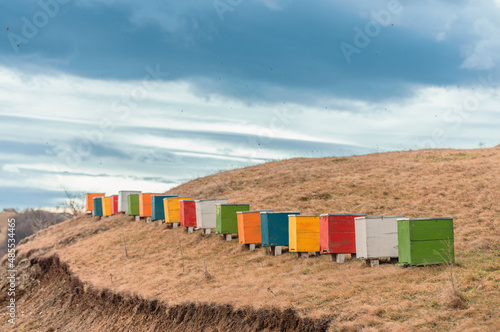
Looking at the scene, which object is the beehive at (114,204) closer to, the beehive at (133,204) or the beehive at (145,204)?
the beehive at (133,204)

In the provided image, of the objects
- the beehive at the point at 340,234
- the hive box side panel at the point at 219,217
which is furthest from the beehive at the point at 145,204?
the beehive at the point at 340,234

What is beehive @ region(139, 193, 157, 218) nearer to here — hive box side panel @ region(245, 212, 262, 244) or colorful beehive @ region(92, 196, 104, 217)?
colorful beehive @ region(92, 196, 104, 217)

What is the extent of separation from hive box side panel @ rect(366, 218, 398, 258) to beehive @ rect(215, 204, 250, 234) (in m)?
9.62

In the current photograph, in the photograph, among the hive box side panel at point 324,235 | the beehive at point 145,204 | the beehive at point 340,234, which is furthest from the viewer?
the beehive at point 145,204

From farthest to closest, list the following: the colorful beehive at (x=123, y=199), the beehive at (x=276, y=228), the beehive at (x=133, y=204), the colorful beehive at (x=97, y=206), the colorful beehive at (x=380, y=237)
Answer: the colorful beehive at (x=97, y=206) → the colorful beehive at (x=123, y=199) → the beehive at (x=133, y=204) → the beehive at (x=276, y=228) → the colorful beehive at (x=380, y=237)

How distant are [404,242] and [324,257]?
15.4 ft

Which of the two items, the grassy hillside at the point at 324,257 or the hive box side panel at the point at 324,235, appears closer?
the grassy hillside at the point at 324,257

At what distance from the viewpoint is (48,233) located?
45.3 meters

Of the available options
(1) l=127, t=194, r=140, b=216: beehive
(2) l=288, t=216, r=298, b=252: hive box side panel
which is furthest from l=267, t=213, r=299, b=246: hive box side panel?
(1) l=127, t=194, r=140, b=216: beehive

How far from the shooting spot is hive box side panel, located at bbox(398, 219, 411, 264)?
15880mm

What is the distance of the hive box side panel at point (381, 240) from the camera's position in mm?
17172

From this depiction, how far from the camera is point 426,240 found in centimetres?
1590

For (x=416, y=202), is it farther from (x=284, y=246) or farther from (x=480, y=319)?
(x=480, y=319)

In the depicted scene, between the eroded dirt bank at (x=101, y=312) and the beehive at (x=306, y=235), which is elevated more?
the beehive at (x=306, y=235)
